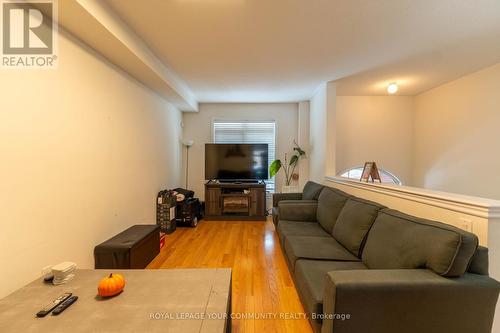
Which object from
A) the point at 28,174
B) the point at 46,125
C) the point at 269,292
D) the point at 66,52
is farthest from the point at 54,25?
the point at 269,292

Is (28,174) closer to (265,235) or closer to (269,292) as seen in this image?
(269,292)

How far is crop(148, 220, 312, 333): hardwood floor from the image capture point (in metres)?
1.86

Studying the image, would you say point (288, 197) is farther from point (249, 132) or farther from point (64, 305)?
point (64, 305)

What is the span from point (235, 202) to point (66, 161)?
3.16 m

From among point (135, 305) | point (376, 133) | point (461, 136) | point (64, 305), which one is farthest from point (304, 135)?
point (64, 305)

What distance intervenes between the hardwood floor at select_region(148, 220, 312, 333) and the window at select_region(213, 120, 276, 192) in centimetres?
177

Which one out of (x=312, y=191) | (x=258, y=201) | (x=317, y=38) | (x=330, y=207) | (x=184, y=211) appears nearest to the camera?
(x=317, y=38)

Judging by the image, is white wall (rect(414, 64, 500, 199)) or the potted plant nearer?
white wall (rect(414, 64, 500, 199))

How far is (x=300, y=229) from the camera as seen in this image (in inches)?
109

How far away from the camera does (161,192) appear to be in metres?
3.90

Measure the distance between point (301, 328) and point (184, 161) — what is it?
4.30m

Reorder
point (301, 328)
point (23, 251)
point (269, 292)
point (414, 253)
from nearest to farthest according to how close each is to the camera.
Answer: point (414, 253) → point (23, 251) → point (301, 328) → point (269, 292)

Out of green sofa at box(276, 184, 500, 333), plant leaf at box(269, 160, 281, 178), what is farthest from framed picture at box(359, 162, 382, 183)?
plant leaf at box(269, 160, 281, 178)

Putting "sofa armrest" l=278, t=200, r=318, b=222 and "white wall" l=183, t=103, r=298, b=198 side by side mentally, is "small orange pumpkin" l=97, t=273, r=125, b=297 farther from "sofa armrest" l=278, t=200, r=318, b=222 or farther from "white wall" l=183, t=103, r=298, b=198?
"white wall" l=183, t=103, r=298, b=198
